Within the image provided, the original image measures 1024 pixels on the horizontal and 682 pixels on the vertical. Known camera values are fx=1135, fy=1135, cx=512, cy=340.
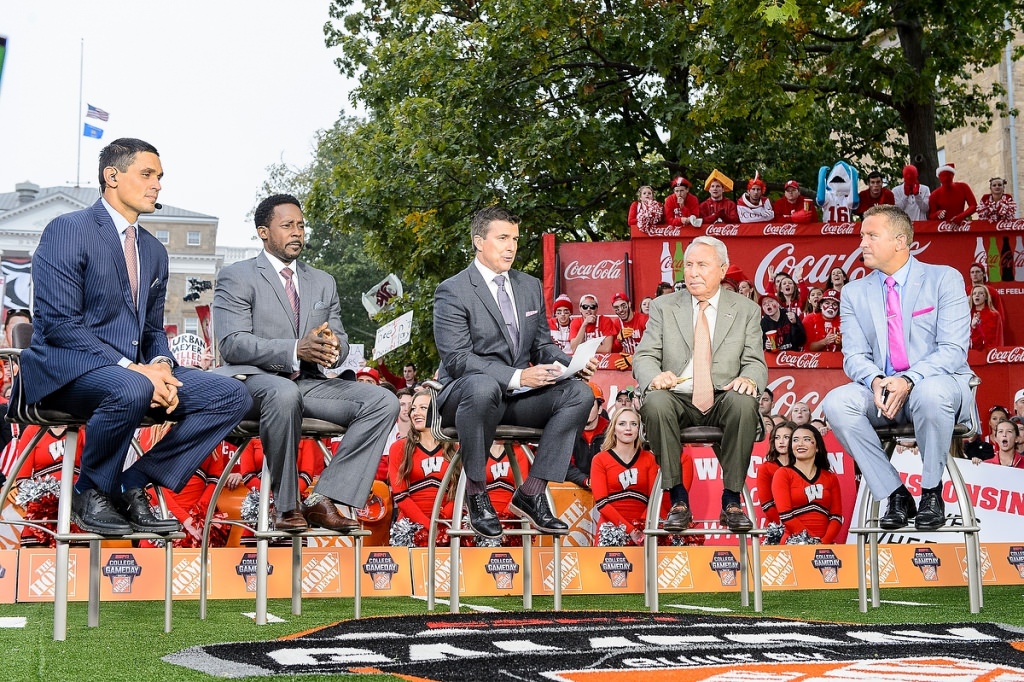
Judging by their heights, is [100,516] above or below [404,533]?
Answer: above

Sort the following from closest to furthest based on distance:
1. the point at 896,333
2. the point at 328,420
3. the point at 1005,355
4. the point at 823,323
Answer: the point at 328,420 → the point at 896,333 → the point at 1005,355 → the point at 823,323

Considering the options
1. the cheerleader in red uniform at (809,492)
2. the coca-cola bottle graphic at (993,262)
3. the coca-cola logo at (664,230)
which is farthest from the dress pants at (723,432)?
the coca-cola bottle graphic at (993,262)

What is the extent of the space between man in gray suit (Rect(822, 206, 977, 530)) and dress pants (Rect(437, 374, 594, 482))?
4.37ft

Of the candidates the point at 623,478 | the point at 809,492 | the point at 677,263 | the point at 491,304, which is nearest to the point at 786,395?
the point at 677,263

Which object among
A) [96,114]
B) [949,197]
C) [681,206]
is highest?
[96,114]

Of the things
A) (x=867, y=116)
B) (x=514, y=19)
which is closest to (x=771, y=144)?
(x=867, y=116)

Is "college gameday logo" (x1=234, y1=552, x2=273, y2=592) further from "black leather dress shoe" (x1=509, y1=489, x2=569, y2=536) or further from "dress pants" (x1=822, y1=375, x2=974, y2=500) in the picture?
"dress pants" (x1=822, y1=375, x2=974, y2=500)

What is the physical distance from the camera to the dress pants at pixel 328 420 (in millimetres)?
5180

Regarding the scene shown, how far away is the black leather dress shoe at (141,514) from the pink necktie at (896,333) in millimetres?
3664

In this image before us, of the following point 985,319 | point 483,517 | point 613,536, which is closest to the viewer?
point 483,517

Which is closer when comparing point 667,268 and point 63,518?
point 63,518

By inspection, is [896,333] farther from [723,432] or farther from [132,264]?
[132,264]

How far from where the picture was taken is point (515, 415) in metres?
5.77

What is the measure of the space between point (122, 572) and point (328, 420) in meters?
2.19
